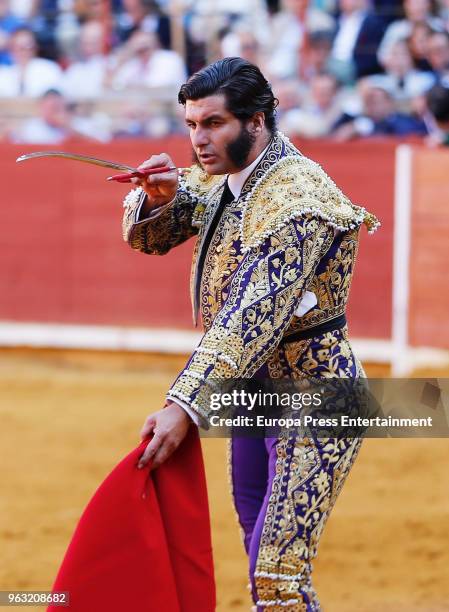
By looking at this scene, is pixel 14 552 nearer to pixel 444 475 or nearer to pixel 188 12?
pixel 444 475

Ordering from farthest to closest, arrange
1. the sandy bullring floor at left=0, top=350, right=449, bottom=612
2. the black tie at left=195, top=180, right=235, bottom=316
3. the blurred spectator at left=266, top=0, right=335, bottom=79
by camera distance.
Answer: the blurred spectator at left=266, top=0, right=335, bottom=79, the sandy bullring floor at left=0, top=350, right=449, bottom=612, the black tie at left=195, top=180, right=235, bottom=316

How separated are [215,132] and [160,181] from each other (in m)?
0.26

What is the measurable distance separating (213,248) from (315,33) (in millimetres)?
5597

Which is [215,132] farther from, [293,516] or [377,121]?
[377,121]

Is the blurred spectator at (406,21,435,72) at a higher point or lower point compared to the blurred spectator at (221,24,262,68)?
lower

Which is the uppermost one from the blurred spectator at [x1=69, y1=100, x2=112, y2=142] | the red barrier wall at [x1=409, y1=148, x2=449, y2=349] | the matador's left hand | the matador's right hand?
the blurred spectator at [x1=69, y1=100, x2=112, y2=142]

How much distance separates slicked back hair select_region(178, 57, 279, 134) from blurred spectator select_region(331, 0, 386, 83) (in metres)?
5.56

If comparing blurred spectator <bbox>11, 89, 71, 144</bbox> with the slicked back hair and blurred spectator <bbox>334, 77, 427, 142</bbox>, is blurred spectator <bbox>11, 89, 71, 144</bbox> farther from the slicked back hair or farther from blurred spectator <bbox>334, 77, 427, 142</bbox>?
the slicked back hair

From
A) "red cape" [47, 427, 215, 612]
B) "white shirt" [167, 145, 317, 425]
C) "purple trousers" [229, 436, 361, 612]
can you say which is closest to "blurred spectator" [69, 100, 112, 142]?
"white shirt" [167, 145, 317, 425]

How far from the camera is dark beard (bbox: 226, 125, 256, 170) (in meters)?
2.70

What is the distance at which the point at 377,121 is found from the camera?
7953 mm

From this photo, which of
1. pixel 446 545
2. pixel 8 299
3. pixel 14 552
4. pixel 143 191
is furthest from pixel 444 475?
pixel 8 299

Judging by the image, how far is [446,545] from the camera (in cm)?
450

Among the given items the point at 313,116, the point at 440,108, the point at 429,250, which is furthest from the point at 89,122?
the point at 440,108
